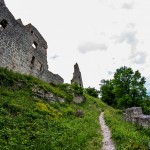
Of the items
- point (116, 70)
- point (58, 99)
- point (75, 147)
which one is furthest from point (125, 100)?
point (75, 147)

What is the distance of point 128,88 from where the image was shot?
4428 cm

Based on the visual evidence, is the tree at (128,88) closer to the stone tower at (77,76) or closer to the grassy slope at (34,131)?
the stone tower at (77,76)

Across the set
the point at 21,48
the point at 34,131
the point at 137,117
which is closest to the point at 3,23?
the point at 21,48

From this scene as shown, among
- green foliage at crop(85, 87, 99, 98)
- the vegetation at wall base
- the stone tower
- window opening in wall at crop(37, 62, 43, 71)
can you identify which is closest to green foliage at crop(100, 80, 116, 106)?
green foliage at crop(85, 87, 99, 98)

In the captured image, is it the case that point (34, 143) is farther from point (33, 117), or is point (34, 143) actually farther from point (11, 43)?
point (11, 43)

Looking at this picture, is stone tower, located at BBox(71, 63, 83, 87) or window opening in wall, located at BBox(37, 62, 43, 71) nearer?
window opening in wall, located at BBox(37, 62, 43, 71)

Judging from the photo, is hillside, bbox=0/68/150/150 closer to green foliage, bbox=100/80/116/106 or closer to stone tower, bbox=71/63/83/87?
stone tower, bbox=71/63/83/87

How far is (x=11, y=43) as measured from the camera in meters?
33.9

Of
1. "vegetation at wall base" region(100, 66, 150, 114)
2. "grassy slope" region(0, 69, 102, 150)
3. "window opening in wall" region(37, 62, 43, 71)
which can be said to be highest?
"window opening in wall" region(37, 62, 43, 71)

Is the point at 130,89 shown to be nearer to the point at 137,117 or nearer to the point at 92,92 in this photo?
the point at 137,117

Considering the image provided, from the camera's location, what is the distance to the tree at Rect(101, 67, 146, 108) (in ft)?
140

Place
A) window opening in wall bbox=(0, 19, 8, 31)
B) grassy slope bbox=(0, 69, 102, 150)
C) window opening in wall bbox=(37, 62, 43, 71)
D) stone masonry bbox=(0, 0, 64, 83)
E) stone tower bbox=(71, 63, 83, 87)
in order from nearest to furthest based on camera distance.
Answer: grassy slope bbox=(0, 69, 102, 150) → stone masonry bbox=(0, 0, 64, 83) → window opening in wall bbox=(0, 19, 8, 31) → window opening in wall bbox=(37, 62, 43, 71) → stone tower bbox=(71, 63, 83, 87)

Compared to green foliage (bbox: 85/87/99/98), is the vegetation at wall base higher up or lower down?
lower down

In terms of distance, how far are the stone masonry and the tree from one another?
11.4 meters
